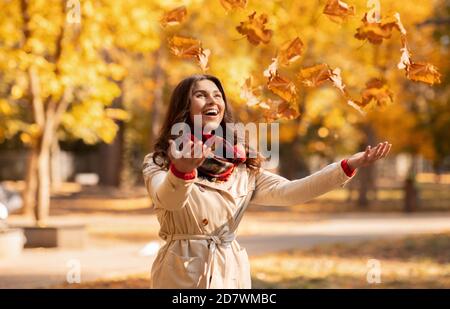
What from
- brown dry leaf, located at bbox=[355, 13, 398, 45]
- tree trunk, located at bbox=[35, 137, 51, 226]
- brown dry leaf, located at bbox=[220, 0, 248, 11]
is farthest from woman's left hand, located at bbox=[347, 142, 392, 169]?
tree trunk, located at bbox=[35, 137, 51, 226]

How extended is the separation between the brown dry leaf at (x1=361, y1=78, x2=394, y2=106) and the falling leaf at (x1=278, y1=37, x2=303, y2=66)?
1.30 feet

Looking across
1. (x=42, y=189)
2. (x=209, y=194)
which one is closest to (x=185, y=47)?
(x=209, y=194)

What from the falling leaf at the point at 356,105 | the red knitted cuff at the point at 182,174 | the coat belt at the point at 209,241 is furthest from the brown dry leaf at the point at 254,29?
the red knitted cuff at the point at 182,174

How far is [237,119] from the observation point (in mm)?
4633

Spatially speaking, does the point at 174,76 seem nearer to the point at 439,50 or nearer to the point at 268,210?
the point at 268,210

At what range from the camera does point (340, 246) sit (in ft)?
50.6

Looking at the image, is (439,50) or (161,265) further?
(439,50)

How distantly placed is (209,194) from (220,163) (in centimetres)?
15

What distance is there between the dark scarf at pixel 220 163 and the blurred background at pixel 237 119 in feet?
1.65

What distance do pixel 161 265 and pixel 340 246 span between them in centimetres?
1179

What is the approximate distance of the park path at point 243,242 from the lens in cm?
1140

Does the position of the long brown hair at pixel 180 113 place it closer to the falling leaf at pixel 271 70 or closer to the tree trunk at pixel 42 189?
the falling leaf at pixel 271 70

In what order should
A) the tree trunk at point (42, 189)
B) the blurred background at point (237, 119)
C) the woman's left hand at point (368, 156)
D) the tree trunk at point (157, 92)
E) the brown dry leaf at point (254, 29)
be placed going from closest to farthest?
1. the woman's left hand at point (368, 156)
2. the brown dry leaf at point (254, 29)
3. the blurred background at point (237, 119)
4. the tree trunk at point (42, 189)
5. the tree trunk at point (157, 92)
